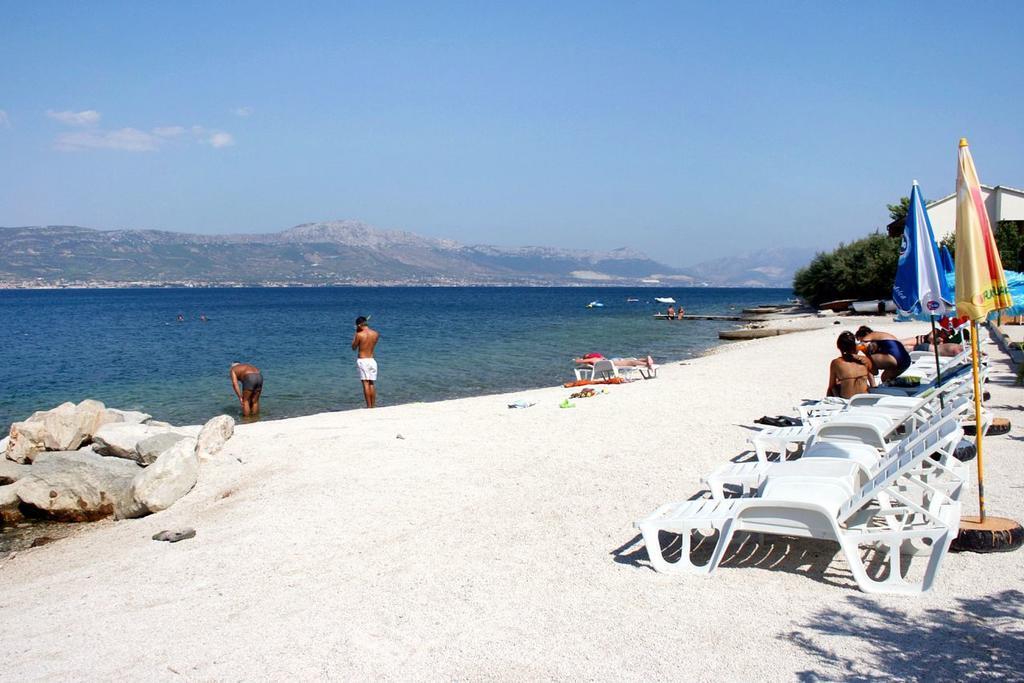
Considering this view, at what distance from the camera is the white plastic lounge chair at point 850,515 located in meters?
4.68

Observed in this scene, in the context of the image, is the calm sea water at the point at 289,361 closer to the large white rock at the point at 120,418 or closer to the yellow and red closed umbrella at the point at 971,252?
the large white rock at the point at 120,418

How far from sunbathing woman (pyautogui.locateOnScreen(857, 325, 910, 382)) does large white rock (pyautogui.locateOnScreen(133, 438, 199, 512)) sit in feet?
29.4

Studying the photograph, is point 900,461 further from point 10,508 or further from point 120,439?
point 120,439

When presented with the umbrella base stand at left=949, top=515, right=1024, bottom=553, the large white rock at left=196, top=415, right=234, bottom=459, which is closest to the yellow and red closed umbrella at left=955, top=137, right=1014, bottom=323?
the umbrella base stand at left=949, top=515, right=1024, bottom=553

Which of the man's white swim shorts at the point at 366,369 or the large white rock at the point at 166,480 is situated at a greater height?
the man's white swim shorts at the point at 366,369

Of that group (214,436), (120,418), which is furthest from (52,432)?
(214,436)

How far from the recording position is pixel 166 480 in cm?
804

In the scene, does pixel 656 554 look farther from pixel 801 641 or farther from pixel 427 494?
pixel 427 494

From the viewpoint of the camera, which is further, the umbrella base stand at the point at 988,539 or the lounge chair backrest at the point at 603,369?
the lounge chair backrest at the point at 603,369

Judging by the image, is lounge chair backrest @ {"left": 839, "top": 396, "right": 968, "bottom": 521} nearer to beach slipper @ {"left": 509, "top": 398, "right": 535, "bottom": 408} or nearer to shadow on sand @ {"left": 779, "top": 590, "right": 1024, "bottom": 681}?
shadow on sand @ {"left": 779, "top": 590, "right": 1024, "bottom": 681}

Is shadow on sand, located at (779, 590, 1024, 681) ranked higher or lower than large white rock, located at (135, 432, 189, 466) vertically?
higher

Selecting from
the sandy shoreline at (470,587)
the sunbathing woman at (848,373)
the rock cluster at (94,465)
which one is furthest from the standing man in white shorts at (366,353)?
the sunbathing woman at (848,373)

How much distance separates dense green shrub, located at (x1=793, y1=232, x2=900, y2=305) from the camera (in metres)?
44.3

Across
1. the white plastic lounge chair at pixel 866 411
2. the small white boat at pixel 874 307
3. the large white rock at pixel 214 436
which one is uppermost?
the small white boat at pixel 874 307
